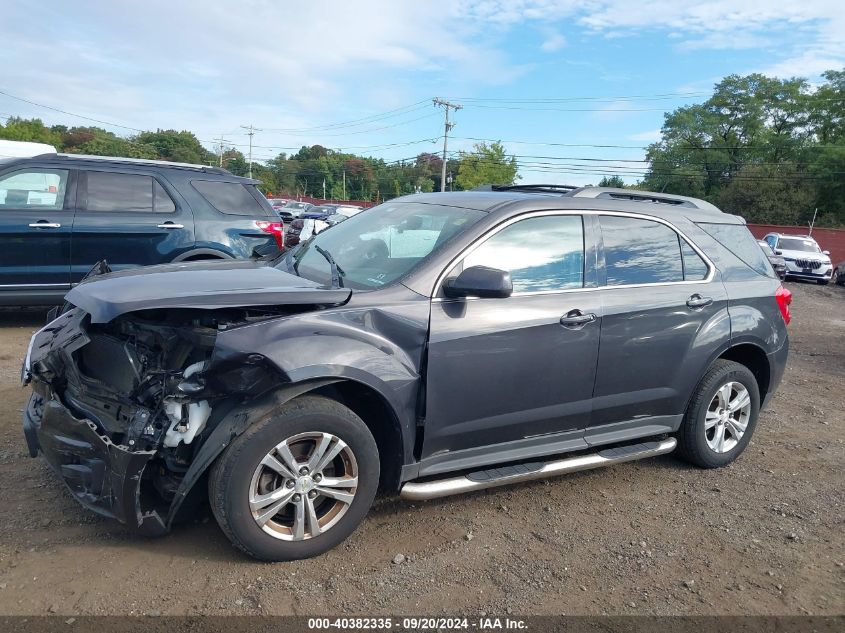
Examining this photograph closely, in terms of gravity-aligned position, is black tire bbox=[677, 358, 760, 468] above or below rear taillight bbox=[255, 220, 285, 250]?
below

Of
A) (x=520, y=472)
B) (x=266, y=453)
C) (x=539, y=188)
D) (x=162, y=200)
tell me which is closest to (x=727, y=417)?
(x=520, y=472)

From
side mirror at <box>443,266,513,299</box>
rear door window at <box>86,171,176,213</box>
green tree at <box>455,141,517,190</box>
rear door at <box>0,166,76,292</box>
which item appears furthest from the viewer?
green tree at <box>455,141,517,190</box>

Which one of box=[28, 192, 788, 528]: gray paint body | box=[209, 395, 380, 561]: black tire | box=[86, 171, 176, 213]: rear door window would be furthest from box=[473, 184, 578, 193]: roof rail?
box=[86, 171, 176, 213]: rear door window

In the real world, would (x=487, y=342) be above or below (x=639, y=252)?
below

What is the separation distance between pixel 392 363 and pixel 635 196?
2.29 meters

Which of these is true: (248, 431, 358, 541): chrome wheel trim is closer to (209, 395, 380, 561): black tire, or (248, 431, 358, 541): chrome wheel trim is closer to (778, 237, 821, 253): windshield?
(209, 395, 380, 561): black tire

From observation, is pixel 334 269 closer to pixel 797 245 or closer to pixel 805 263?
pixel 805 263

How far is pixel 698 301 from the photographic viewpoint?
13.4 ft

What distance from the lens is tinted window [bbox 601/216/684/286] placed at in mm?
3879

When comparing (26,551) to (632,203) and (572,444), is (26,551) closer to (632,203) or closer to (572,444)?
(572,444)

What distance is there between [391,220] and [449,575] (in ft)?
7.03

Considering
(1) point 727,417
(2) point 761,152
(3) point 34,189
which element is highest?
(2) point 761,152

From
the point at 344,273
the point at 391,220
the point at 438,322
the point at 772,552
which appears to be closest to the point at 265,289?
the point at 344,273

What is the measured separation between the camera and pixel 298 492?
2924 millimetres
